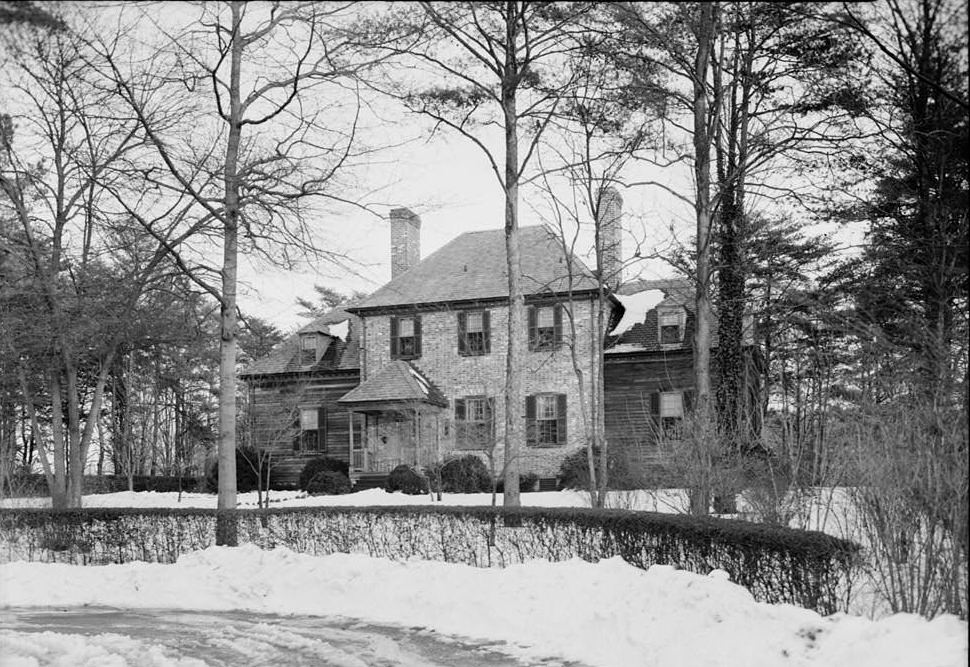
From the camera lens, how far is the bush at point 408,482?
2614 cm

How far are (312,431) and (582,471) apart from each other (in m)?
10.9

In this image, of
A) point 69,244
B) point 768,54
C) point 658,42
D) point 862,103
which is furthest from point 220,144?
point 862,103

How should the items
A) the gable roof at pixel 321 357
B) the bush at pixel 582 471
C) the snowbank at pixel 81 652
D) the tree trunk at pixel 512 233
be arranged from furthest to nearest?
1. the gable roof at pixel 321 357
2. the bush at pixel 582 471
3. the tree trunk at pixel 512 233
4. the snowbank at pixel 81 652

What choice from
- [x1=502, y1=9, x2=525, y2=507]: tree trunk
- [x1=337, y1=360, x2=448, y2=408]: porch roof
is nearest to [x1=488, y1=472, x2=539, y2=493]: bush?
[x1=337, y1=360, x2=448, y2=408]: porch roof

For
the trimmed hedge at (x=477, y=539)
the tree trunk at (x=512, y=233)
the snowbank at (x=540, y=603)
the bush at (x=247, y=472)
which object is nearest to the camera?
the snowbank at (x=540, y=603)

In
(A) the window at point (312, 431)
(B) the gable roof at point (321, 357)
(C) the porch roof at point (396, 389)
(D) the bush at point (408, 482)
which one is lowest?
(D) the bush at point (408, 482)

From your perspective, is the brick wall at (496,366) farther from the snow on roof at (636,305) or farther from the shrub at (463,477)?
the snow on roof at (636,305)

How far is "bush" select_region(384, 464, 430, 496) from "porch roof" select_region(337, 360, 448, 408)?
2.26 meters

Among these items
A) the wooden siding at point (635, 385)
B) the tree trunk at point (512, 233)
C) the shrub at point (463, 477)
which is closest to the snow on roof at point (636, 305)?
the wooden siding at point (635, 385)

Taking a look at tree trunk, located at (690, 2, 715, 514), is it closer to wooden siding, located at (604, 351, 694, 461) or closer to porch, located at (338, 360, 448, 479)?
wooden siding, located at (604, 351, 694, 461)

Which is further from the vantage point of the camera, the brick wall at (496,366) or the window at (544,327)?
the window at (544,327)

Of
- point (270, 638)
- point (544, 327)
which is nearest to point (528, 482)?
point (544, 327)

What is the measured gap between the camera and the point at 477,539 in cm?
1273

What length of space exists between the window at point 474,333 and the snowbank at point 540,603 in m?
16.7
